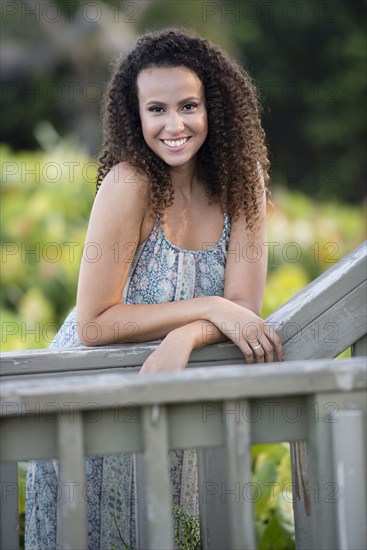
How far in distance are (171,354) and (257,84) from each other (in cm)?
1785

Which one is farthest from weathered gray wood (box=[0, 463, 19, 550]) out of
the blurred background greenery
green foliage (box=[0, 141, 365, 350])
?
the blurred background greenery

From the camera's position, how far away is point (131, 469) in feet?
8.74

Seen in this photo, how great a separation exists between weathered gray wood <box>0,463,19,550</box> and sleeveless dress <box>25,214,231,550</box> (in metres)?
0.44

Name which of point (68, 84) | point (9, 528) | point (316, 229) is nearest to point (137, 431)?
point (9, 528)

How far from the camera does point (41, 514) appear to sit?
2713mm

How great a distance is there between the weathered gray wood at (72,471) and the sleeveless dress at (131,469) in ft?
2.96

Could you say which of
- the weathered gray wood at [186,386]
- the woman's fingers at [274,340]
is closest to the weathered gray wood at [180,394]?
the weathered gray wood at [186,386]

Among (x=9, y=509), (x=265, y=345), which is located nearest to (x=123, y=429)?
(x=9, y=509)

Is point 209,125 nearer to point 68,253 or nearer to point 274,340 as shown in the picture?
point 274,340

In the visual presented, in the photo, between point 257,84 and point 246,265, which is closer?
point 246,265

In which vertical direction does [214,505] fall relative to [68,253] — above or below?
below

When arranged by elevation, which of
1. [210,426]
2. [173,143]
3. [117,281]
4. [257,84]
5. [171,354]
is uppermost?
[257,84]

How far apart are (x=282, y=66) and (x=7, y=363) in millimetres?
24618

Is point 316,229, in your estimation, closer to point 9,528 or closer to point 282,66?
point 9,528
